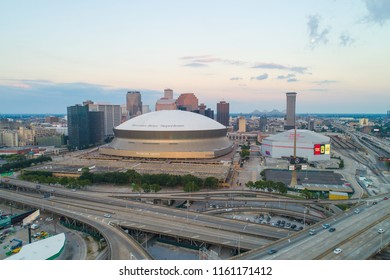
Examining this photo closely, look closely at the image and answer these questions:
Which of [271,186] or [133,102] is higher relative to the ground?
[133,102]

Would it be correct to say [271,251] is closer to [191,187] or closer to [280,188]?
[280,188]

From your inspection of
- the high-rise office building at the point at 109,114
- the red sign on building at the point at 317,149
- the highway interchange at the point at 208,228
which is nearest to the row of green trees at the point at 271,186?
the highway interchange at the point at 208,228

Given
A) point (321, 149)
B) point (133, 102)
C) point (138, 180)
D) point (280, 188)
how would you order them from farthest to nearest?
point (133, 102) < point (321, 149) < point (138, 180) < point (280, 188)

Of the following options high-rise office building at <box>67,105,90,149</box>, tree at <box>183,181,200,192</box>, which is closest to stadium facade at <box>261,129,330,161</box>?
tree at <box>183,181,200,192</box>

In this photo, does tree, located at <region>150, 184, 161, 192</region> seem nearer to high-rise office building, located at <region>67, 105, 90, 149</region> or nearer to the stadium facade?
the stadium facade

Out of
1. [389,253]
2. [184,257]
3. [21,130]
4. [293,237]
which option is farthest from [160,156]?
[21,130]

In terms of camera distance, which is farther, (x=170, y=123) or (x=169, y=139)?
(x=170, y=123)

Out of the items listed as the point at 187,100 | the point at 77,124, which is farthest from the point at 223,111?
the point at 77,124
